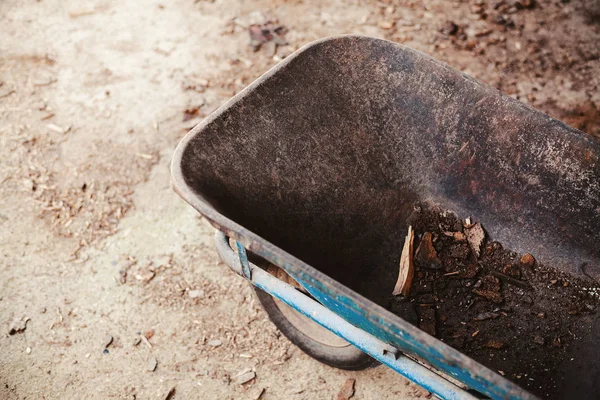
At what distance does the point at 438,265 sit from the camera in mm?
2348

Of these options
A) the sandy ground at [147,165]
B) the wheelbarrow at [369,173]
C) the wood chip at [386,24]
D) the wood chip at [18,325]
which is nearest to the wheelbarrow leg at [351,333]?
the wheelbarrow at [369,173]

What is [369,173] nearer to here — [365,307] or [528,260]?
[528,260]

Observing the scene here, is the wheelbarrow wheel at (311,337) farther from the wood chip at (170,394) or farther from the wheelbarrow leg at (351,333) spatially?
Answer: the wood chip at (170,394)

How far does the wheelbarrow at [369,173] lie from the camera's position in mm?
1967

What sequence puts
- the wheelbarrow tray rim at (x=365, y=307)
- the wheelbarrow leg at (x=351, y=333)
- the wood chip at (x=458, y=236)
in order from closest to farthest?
1. the wheelbarrow tray rim at (x=365, y=307)
2. the wheelbarrow leg at (x=351, y=333)
3. the wood chip at (x=458, y=236)

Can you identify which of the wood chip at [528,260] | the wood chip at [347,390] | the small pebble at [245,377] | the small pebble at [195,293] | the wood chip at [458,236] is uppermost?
the wood chip at [528,260]

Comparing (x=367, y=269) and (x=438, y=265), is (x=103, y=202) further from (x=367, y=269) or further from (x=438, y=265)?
(x=438, y=265)

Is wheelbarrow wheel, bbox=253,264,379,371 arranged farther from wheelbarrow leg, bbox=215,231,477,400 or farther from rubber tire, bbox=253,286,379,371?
wheelbarrow leg, bbox=215,231,477,400

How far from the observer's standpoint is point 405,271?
91.0 inches

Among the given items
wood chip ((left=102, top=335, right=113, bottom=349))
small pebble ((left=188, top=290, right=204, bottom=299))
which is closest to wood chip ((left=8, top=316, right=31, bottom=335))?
wood chip ((left=102, top=335, right=113, bottom=349))

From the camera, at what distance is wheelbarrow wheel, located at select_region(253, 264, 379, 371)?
237 cm

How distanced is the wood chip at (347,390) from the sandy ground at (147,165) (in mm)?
35

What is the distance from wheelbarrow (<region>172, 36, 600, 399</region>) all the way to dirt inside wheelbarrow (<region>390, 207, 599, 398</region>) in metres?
0.07

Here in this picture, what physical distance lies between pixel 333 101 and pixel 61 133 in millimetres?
2289
